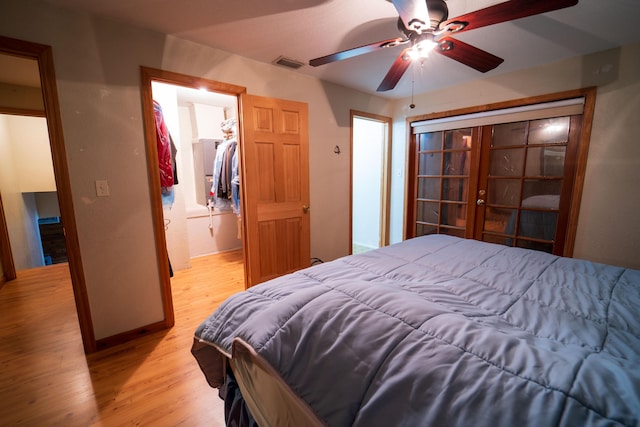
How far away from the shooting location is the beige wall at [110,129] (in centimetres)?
163

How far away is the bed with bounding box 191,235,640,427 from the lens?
55 centimetres

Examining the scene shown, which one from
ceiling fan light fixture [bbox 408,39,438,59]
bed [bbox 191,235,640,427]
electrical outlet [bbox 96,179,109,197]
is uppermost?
ceiling fan light fixture [bbox 408,39,438,59]

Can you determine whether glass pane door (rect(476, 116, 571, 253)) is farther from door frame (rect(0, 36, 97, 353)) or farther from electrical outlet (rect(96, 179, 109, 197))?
door frame (rect(0, 36, 97, 353))

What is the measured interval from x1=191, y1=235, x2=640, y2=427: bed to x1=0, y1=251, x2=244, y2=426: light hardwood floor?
0.55 m

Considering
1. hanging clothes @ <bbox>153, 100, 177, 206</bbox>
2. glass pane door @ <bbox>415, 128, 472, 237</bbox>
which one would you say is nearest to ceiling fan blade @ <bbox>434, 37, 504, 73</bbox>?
glass pane door @ <bbox>415, 128, 472, 237</bbox>

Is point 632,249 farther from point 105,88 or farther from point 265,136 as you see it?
point 105,88

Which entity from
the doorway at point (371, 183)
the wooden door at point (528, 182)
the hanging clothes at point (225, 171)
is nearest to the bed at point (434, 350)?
the wooden door at point (528, 182)

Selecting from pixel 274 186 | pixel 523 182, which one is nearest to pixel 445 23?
pixel 274 186

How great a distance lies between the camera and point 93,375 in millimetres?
1661

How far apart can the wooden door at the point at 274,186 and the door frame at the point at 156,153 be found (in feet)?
1.49

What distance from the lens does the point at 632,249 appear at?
2.23 m

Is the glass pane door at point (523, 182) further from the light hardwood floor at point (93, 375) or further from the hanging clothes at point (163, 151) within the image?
the hanging clothes at point (163, 151)

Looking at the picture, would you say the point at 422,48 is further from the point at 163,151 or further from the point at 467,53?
the point at 163,151

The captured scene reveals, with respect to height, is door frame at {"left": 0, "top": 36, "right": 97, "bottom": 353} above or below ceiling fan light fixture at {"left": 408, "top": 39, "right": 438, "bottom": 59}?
below
